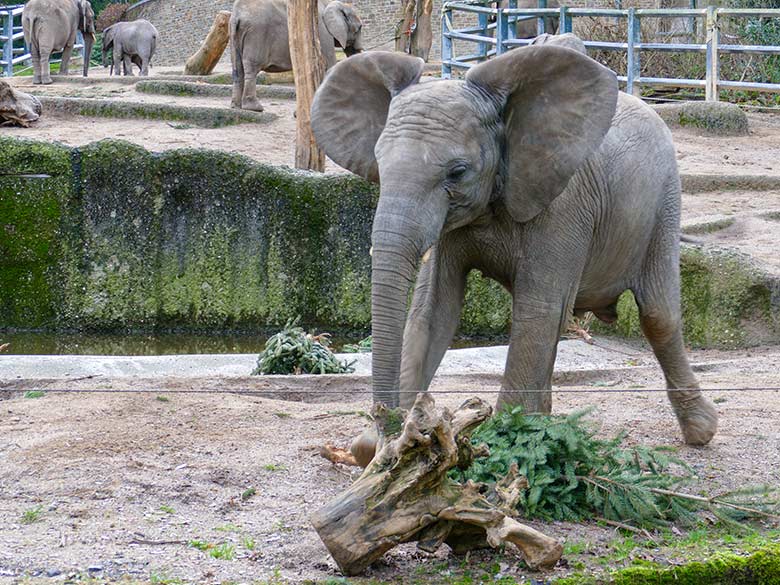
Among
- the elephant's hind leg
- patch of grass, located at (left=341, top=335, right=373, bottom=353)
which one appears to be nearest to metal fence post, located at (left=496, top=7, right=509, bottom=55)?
patch of grass, located at (left=341, top=335, right=373, bottom=353)

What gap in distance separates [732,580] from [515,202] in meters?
1.74

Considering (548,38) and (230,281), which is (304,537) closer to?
(548,38)

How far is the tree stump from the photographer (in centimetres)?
429

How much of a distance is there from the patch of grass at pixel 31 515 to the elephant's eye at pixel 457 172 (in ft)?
6.55

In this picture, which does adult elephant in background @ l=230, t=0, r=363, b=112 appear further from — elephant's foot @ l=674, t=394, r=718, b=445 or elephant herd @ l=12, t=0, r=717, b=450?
elephant's foot @ l=674, t=394, r=718, b=445

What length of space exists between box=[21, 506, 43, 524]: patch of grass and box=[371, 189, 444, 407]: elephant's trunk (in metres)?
1.33

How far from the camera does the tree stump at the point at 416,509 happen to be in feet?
14.1

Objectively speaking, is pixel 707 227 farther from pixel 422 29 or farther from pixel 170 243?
pixel 422 29

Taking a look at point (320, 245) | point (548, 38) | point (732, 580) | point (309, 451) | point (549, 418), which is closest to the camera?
point (732, 580)

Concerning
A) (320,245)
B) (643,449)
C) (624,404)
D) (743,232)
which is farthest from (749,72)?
(643,449)

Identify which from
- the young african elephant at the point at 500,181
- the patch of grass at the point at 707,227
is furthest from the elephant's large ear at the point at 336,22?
the young african elephant at the point at 500,181

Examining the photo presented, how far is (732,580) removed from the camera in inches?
183

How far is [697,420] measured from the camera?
6.45m

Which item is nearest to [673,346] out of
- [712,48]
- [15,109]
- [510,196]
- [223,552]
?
[510,196]
